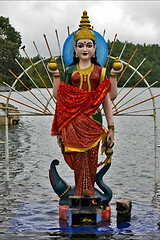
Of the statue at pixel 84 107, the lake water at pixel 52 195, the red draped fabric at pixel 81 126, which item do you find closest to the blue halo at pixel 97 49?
the statue at pixel 84 107

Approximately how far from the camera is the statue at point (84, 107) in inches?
315

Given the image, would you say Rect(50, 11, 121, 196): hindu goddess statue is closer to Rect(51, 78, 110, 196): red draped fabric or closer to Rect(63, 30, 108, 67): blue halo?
Rect(51, 78, 110, 196): red draped fabric

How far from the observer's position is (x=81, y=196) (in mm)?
8016

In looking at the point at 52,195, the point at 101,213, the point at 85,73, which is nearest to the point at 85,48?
the point at 85,73

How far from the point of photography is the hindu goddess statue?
26.2 feet

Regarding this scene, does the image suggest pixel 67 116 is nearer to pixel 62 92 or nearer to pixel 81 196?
pixel 62 92

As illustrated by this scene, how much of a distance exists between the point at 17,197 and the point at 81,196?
8.32 ft

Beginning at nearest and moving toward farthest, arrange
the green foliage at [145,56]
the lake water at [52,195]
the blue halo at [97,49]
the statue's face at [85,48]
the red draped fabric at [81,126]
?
the lake water at [52,195] < the red draped fabric at [81,126] < the statue's face at [85,48] < the blue halo at [97,49] < the green foliage at [145,56]

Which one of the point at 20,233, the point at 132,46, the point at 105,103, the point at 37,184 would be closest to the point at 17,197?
the point at 37,184

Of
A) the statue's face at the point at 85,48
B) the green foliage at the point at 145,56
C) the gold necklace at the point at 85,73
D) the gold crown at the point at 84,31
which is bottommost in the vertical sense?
the gold necklace at the point at 85,73

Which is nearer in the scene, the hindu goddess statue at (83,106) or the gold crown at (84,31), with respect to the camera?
the hindu goddess statue at (83,106)

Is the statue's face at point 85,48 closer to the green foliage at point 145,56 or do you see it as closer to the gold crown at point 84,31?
the gold crown at point 84,31

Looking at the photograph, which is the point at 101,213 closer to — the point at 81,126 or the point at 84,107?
the point at 81,126

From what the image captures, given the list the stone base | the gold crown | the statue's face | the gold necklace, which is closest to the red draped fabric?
the gold necklace
